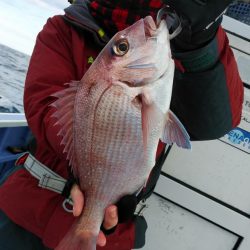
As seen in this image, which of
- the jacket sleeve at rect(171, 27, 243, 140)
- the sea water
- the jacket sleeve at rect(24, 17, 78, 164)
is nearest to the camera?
the jacket sleeve at rect(171, 27, 243, 140)

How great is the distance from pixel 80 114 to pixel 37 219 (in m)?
0.76

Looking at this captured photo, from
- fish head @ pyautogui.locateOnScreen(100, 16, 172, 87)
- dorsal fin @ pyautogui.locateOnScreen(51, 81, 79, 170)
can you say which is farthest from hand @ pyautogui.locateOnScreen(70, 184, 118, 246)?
fish head @ pyautogui.locateOnScreen(100, 16, 172, 87)

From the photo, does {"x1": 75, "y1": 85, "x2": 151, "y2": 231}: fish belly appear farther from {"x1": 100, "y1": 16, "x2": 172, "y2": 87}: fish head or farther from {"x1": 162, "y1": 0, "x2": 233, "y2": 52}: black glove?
{"x1": 162, "y1": 0, "x2": 233, "y2": 52}: black glove

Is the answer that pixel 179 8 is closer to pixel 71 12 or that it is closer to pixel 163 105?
pixel 163 105

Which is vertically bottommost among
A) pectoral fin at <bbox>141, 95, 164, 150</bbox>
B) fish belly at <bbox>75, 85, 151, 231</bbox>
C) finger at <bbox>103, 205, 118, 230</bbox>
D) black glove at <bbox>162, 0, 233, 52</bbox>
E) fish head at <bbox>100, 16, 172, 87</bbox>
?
finger at <bbox>103, 205, 118, 230</bbox>

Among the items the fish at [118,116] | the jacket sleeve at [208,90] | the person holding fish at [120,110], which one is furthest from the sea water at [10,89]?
the fish at [118,116]

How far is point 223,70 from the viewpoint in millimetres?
1700

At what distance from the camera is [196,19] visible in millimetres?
1396

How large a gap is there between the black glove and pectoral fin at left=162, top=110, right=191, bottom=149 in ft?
0.91

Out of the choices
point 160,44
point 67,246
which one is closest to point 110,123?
point 160,44

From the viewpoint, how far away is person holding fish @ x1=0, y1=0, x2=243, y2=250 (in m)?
1.38

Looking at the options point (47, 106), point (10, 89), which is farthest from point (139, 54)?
point (10, 89)

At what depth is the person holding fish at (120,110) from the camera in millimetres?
1382

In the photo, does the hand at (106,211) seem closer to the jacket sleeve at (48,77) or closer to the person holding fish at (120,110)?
the person holding fish at (120,110)
